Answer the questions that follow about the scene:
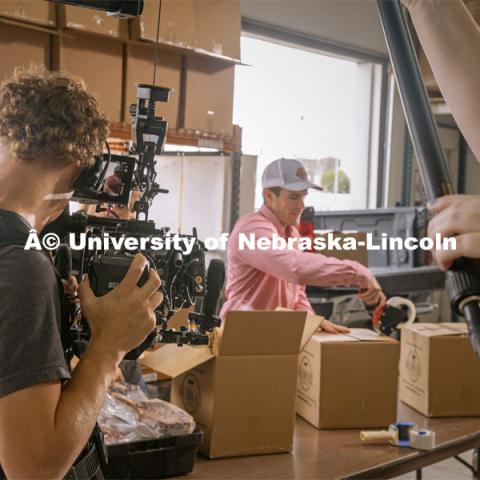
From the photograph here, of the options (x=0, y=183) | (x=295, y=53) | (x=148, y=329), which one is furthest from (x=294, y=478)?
(x=295, y=53)

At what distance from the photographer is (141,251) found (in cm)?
106

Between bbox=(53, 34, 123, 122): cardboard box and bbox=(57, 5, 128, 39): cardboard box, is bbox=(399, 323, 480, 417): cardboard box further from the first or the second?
bbox=(57, 5, 128, 39): cardboard box

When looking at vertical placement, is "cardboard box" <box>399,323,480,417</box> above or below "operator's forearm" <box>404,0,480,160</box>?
below

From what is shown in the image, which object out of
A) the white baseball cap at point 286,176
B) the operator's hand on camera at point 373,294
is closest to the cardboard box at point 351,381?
the operator's hand on camera at point 373,294

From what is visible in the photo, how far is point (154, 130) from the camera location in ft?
3.81

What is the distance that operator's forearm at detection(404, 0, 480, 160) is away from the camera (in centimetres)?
36

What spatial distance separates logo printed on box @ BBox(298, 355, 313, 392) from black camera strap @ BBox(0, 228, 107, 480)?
0.90 m

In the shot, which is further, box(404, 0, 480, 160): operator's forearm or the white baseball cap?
the white baseball cap

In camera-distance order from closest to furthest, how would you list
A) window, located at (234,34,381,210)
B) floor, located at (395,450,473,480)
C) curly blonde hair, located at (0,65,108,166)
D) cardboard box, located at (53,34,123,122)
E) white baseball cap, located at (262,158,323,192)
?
curly blonde hair, located at (0,65,108,166) < cardboard box, located at (53,34,123,122) < white baseball cap, located at (262,158,323,192) < floor, located at (395,450,473,480) < window, located at (234,34,381,210)

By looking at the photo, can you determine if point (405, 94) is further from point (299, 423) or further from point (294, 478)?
point (299, 423)

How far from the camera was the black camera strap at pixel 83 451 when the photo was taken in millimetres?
909

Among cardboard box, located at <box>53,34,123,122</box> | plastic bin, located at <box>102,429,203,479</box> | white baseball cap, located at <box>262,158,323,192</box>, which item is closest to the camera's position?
plastic bin, located at <box>102,429,203,479</box>

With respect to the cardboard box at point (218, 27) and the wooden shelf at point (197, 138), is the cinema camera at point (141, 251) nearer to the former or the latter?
the wooden shelf at point (197, 138)

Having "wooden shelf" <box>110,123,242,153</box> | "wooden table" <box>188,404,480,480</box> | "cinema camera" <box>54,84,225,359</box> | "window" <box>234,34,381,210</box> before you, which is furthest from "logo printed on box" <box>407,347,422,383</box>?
"window" <box>234,34,381,210</box>
